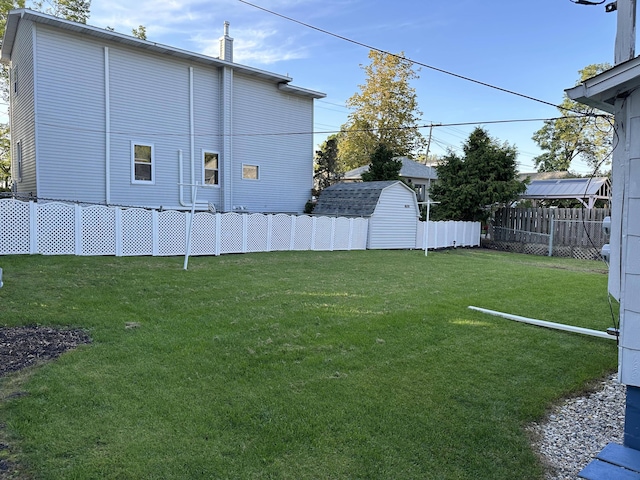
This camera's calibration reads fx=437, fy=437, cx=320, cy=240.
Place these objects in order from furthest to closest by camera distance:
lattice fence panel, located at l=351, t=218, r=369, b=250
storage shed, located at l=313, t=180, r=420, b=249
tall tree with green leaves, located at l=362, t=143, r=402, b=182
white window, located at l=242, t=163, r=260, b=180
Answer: tall tree with green leaves, located at l=362, t=143, r=402, b=182, white window, located at l=242, t=163, r=260, b=180, storage shed, located at l=313, t=180, r=420, b=249, lattice fence panel, located at l=351, t=218, r=369, b=250

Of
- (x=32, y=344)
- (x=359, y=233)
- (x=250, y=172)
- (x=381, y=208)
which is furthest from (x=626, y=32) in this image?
(x=250, y=172)

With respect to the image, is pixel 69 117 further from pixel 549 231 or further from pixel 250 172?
pixel 549 231

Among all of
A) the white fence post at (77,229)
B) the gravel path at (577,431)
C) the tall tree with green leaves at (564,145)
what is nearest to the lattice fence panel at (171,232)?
the white fence post at (77,229)

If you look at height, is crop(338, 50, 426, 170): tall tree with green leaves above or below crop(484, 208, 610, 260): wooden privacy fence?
above

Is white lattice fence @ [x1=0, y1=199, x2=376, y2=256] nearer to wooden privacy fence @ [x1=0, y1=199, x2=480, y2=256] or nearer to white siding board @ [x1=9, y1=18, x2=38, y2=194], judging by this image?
wooden privacy fence @ [x1=0, y1=199, x2=480, y2=256]

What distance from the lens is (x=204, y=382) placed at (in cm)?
371

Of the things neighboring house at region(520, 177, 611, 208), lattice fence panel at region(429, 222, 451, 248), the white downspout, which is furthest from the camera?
neighboring house at region(520, 177, 611, 208)

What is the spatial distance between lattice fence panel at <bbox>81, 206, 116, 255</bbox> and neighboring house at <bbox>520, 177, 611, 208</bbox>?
20.8m

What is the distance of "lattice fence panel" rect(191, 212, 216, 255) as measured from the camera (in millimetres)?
11891

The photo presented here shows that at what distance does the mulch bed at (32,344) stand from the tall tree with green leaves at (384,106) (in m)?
29.7

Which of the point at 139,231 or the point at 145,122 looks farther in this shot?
Answer: the point at 145,122

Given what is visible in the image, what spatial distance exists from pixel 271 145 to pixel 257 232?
5642mm

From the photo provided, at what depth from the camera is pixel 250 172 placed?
1703cm

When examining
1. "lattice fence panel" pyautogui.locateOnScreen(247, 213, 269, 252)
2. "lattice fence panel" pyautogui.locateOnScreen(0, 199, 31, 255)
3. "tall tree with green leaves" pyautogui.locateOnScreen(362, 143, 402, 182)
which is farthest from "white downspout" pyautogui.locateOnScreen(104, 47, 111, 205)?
"tall tree with green leaves" pyautogui.locateOnScreen(362, 143, 402, 182)
